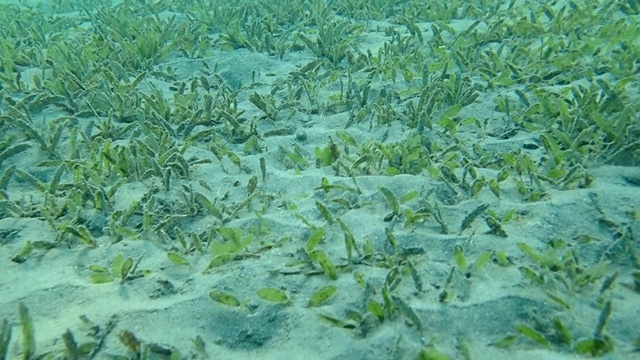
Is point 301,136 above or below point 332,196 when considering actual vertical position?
above

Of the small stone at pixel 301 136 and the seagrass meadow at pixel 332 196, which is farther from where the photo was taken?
the small stone at pixel 301 136

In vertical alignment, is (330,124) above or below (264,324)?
above

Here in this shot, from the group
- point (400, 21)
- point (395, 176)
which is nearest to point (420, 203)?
point (395, 176)

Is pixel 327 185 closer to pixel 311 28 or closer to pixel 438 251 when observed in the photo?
pixel 438 251

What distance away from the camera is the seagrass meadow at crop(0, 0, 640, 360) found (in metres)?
2.36

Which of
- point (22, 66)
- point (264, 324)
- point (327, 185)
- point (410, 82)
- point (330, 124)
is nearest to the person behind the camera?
point (264, 324)

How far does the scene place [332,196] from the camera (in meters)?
3.30

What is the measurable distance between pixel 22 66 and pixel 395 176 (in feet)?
14.9

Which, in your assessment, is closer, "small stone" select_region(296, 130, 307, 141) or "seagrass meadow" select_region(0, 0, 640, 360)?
"seagrass meadow" select_region(0, 0, 640, 360)

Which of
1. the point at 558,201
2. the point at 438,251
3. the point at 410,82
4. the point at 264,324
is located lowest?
the point at 264,324

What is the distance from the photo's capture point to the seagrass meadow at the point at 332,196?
2359 millimetres

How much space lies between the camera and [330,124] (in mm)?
4211

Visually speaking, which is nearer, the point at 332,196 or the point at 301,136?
the point at 332,196

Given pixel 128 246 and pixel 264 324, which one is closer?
pixel 264 324
